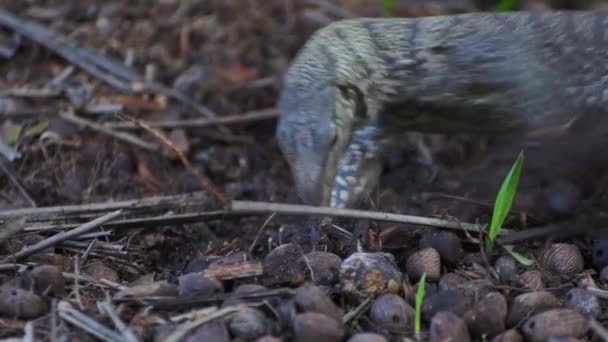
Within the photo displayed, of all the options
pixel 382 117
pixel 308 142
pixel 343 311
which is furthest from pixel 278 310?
pixel 382 117

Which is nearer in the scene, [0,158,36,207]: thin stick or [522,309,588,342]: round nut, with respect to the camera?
[522,309,588,342]: round nut

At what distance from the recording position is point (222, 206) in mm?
3225

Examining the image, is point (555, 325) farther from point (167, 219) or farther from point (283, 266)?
point (167, 219)

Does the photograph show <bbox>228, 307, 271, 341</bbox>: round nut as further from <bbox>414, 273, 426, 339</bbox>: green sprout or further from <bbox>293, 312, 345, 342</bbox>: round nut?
<bbox>414, 273, 426, 339</bbox>: green sprout

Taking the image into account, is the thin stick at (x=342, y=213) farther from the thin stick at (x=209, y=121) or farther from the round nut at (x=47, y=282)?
the thin stick at (x=209, y=121)

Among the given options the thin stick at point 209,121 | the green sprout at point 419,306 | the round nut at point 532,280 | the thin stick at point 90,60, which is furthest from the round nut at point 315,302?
the thin stick at point 90,60

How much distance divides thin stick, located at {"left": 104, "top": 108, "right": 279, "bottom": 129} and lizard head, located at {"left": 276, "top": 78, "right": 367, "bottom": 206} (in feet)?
2.13

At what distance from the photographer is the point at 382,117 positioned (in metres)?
3.47

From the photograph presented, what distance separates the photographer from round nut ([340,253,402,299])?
7.93ft

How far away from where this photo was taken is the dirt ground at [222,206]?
7.70 feet

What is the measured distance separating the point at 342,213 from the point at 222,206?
85 centimetres

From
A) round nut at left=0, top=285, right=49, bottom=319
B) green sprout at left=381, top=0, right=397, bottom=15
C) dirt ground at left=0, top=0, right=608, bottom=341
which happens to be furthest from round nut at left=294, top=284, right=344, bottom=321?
green sprout at left=381, top=0, right=397, bottom=15

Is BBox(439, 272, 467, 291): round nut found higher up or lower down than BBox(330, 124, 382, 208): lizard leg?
lower down

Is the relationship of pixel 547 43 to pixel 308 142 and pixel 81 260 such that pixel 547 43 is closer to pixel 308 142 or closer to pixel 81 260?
pixel 308 142
